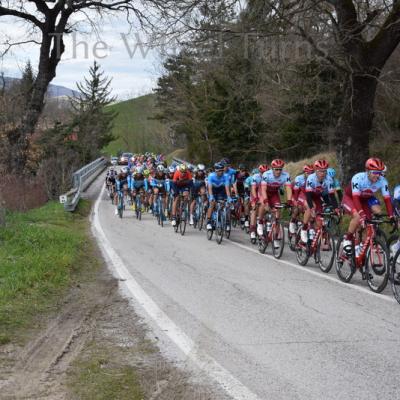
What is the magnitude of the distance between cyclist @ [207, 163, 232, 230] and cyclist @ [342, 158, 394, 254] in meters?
5.74

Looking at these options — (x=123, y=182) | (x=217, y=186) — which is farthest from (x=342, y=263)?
(x=123, y=182)

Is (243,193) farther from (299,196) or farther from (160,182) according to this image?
(299,196)

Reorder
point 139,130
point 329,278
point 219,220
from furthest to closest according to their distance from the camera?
point 139,130, point 219,220, point 329,278

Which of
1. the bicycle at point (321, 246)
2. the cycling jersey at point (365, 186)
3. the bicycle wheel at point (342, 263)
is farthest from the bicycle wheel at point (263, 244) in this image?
the cycling jersey at point (365, 186)

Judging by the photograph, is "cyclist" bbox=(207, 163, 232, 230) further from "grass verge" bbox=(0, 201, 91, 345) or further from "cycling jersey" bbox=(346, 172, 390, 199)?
"cycling jersey" bbox=(346, 172, 390, 199)

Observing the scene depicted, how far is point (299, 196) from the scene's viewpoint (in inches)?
496

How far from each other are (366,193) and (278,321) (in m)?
3.16

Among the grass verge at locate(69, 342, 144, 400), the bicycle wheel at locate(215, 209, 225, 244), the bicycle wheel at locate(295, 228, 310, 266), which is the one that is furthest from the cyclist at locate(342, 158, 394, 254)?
the bicycle wheel at locate(215, 209, 225, 244)

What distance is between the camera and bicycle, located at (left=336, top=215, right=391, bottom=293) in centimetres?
853

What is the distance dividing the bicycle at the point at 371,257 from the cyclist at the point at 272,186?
10.5 feet

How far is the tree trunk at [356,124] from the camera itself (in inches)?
640

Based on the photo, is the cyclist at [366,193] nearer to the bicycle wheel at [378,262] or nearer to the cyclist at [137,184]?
the bicycle wheel at [378,262]

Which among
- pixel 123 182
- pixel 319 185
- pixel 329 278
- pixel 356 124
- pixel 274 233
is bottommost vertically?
pixel 329 278

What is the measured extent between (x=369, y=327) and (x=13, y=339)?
389 centimetres
